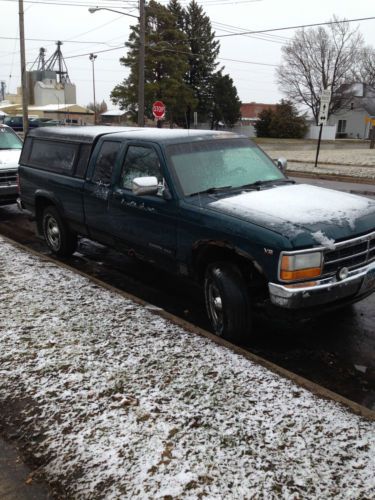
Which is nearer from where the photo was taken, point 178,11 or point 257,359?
point 257,359

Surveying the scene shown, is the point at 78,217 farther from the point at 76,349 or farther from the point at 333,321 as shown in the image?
the point at 333,321

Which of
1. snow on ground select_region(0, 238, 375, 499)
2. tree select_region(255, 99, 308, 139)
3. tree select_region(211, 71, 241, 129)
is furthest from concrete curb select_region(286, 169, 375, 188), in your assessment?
tree select_region(211, 71, 241, 129)

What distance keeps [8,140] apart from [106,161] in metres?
6.37

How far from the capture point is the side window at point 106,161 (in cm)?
546

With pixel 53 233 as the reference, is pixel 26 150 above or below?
above

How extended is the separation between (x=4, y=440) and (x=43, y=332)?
146 cm

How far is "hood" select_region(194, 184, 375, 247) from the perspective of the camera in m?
3.62

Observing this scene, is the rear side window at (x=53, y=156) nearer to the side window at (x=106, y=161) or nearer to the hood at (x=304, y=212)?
the side window at (x=106, y=161)

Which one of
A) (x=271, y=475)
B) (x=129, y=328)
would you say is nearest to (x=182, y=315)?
(x=129, y=328)

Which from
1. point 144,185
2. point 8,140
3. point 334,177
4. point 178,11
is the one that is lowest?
point 334,177

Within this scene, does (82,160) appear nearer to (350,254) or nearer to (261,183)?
(261,183)

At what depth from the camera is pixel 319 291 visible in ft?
12.0

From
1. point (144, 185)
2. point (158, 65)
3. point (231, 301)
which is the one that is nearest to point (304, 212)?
point (231, 301)

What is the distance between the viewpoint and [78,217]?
241 inches
